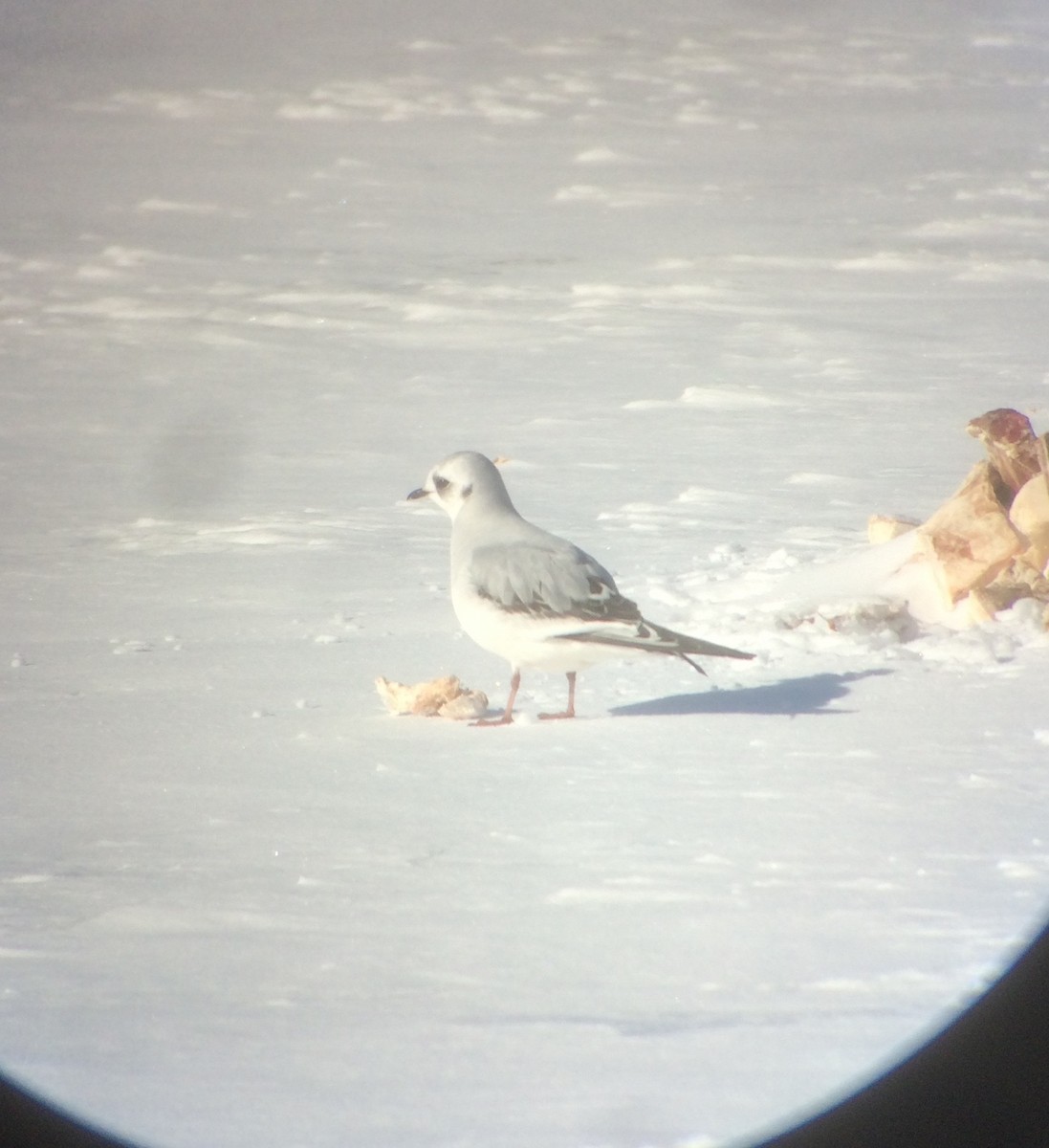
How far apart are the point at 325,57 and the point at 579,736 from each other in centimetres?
1636

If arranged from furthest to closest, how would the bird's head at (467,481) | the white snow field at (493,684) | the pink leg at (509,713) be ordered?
1. the bird's head at (467,481)
2. the pink leg at (509,713)
3. the white snow field at (493,684)

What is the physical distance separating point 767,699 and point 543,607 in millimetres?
633

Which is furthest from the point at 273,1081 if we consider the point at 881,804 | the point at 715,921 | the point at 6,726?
the point at 6,726

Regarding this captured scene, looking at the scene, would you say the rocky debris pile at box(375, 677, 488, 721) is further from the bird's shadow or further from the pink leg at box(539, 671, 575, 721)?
the bird's shadow

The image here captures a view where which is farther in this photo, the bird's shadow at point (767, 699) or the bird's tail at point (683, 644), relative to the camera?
the bird's shadow at point (767, 699)

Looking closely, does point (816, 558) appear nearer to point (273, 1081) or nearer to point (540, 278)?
point (273, 1081)

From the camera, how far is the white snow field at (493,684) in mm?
2518

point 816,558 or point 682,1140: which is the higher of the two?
point 816,558

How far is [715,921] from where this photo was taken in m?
2.88

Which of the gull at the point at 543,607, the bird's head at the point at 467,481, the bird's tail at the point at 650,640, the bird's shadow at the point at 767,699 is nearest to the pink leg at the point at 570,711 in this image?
the gull at the point at 543,607

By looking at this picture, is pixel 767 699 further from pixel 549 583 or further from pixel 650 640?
pixel 549 583

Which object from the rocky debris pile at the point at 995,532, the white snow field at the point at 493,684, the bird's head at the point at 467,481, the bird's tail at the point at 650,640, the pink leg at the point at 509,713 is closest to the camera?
the white snow field at the point at 493,684

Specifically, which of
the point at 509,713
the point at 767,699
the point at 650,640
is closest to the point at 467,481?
the point at 509,713

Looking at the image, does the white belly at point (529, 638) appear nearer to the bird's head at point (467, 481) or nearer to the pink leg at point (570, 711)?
the pink leg at point (570, 711)
